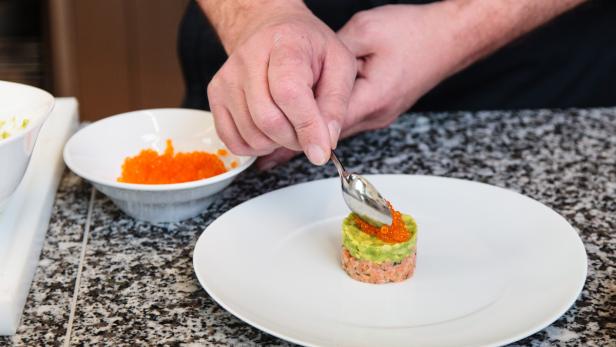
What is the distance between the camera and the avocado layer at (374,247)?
942mm

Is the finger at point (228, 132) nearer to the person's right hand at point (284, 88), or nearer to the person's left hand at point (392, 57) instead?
the person's right hand at point (284, 88)

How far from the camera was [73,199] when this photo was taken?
1184 mm

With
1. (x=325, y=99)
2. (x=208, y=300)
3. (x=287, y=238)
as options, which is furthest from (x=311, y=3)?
(x=208, y=300)

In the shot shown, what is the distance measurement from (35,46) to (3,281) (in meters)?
2.01

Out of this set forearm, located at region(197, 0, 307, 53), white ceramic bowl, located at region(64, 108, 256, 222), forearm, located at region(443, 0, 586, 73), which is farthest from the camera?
forearm, located at region(443, 0, 586, 73)

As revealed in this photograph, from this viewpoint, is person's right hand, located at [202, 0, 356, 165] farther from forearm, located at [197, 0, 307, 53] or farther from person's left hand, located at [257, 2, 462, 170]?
person's left hand, located at [257, 2, 462, 170]

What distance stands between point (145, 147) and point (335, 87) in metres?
0.32

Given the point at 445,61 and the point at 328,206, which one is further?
the point at 445,61

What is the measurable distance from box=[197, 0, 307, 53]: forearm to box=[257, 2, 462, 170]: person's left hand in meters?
0.11

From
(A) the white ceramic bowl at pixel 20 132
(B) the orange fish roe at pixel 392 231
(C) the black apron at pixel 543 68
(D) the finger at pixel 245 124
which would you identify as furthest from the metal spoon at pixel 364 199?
(C) the black apron at pixel 543 68

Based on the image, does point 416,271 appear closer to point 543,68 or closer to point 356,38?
point 356,38

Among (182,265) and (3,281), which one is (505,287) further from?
(3,281)

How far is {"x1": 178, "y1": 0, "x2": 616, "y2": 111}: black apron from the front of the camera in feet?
5.36

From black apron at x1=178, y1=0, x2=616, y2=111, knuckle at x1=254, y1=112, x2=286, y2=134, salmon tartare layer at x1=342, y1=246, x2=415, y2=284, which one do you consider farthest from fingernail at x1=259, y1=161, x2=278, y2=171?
black apron at x1=178, y1=0, x2=616, y2=111
